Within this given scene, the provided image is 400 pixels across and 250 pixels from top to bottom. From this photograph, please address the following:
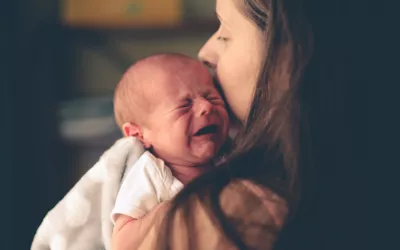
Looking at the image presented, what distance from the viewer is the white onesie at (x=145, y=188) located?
0.65 m

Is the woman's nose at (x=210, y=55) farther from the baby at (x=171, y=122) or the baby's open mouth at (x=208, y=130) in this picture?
the baby's open mouth at (x=208, y=130)

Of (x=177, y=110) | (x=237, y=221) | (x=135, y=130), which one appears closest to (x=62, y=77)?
(x=135, y=130)

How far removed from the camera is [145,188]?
667 millimetres

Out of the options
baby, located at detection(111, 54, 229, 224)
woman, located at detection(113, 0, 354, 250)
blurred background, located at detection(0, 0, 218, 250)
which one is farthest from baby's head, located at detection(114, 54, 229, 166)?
blurred background, located at detection(0, 0, 218, 250)

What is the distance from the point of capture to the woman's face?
65 centimetres

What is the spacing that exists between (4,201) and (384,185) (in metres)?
1.42

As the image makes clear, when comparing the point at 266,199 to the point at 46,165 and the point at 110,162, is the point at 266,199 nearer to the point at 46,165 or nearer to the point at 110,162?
the point at 110,162

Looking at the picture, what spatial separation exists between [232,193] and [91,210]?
0.33 metres

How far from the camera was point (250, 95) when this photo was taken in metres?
0.69

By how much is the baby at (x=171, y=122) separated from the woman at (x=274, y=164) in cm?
12

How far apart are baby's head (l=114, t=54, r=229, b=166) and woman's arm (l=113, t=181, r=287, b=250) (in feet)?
0.55

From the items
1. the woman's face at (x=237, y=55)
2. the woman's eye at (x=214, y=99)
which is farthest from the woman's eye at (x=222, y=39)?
the woman's eye at (x=214, y=99)

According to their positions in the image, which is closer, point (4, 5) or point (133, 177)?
point (133, 177)

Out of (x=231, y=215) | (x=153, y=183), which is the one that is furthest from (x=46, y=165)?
(x=231, y=215)
